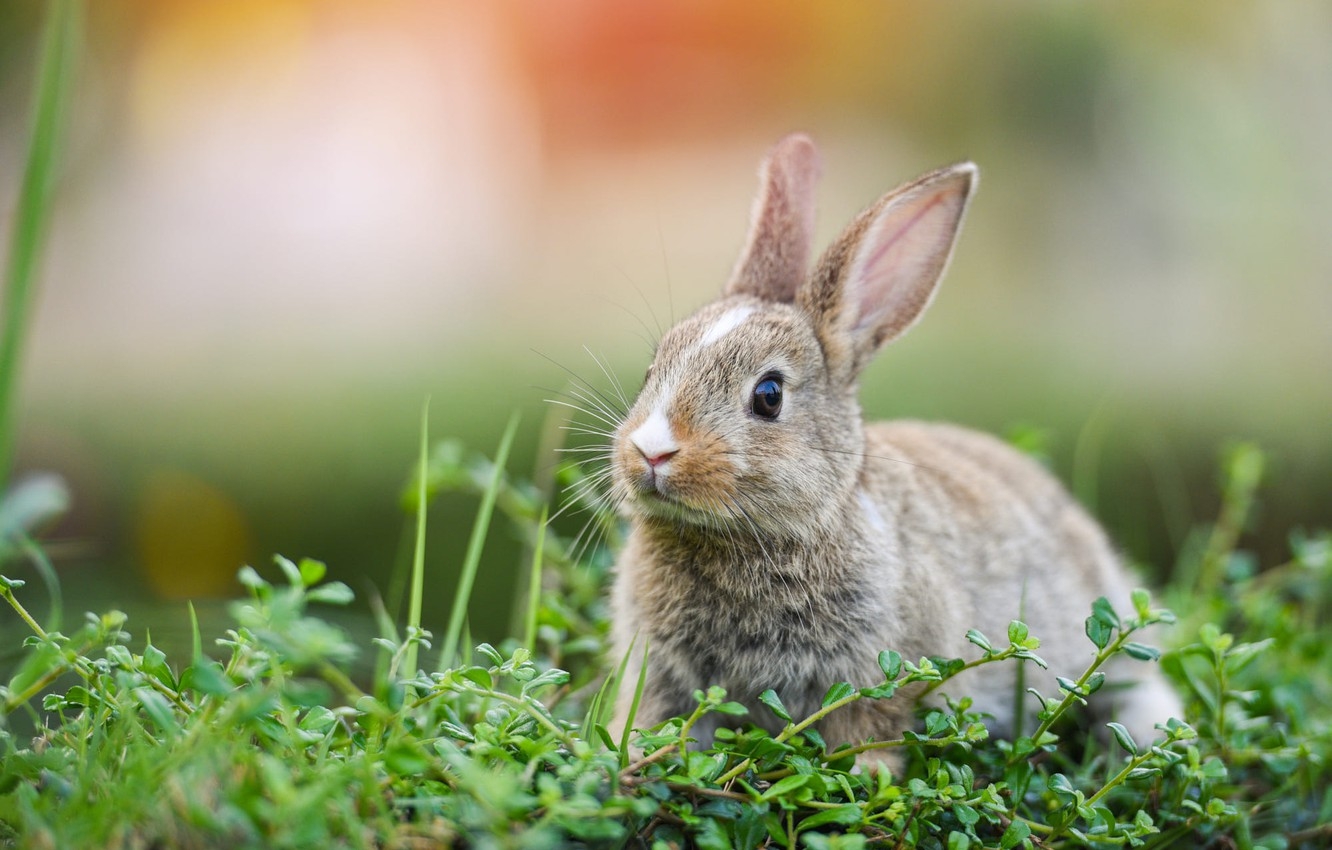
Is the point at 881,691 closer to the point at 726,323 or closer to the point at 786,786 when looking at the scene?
the point at 786,786

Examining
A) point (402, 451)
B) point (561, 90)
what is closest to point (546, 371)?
point (402, 451)

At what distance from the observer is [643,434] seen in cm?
265

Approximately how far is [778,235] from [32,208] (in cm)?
216

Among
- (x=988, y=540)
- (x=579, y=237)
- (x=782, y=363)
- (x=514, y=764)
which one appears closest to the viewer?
(x=514, y=764)

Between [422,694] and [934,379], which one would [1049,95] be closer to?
[934,379]

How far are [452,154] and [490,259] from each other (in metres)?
0.71

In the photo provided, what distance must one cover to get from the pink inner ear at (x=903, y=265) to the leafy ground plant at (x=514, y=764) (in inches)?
46.3

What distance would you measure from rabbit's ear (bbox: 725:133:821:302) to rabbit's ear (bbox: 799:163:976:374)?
294mm

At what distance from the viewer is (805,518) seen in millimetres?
2793

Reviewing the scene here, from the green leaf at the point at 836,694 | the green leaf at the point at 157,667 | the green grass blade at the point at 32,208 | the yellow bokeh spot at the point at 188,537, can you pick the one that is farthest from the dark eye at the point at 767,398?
the yellow bokeh spot at the point at 188,537

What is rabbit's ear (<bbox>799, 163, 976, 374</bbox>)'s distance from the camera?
10.0 feet

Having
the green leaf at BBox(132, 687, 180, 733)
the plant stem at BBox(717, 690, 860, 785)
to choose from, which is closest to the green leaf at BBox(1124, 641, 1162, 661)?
the plant stem at BBox(717, 690, 860, 785)

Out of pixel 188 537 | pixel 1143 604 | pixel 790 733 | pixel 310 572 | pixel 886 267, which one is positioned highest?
pixel 886 267

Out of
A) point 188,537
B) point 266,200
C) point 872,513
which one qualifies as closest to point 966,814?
point 872,513
